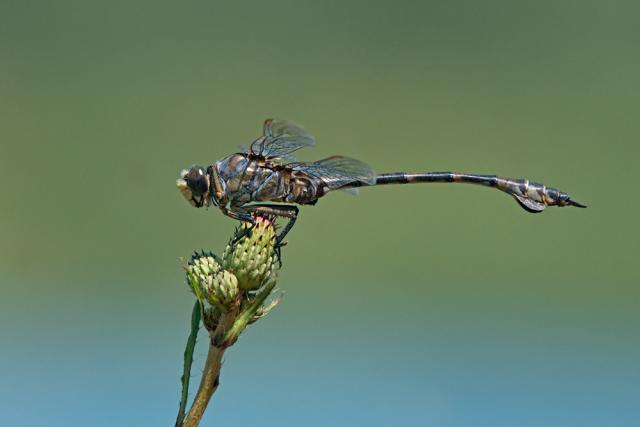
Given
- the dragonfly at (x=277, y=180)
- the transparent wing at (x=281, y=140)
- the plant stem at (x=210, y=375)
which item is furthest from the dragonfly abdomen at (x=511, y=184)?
the plant stem at (x=210, y=375)

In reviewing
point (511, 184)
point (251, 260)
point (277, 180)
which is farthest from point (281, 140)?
point (511, 184)

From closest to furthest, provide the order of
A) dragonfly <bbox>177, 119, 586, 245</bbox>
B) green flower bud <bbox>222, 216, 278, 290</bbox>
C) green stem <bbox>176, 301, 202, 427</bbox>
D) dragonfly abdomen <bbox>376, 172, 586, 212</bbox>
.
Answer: green stem <bbox>176, 301, 202, 427</bbox> < green flower bud <bbox>222, 216, 278, 290</bbox> < dragonfly <bbox>177, 119, 586, 245</bbox> < dragonfly abdomen <bbox>376, 172, 586, 212</bbox>

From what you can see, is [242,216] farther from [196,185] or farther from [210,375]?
[210,375]

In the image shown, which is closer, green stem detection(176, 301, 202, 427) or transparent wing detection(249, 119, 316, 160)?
green stem detection(176, 301, 202, 427)

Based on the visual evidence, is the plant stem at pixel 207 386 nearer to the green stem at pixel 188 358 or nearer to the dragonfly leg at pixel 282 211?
the green stem at pixel 188 358

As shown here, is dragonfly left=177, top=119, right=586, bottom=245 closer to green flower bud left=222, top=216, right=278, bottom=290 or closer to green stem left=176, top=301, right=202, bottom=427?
green flower bud left=222, top=216, right=278, bottom=290

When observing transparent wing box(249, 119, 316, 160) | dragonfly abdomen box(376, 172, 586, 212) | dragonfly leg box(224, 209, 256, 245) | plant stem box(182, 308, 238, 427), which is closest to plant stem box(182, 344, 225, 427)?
plant stem box(182, 308, 238, 427)

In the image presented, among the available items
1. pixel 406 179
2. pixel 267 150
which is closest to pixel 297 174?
pixel 267 150
